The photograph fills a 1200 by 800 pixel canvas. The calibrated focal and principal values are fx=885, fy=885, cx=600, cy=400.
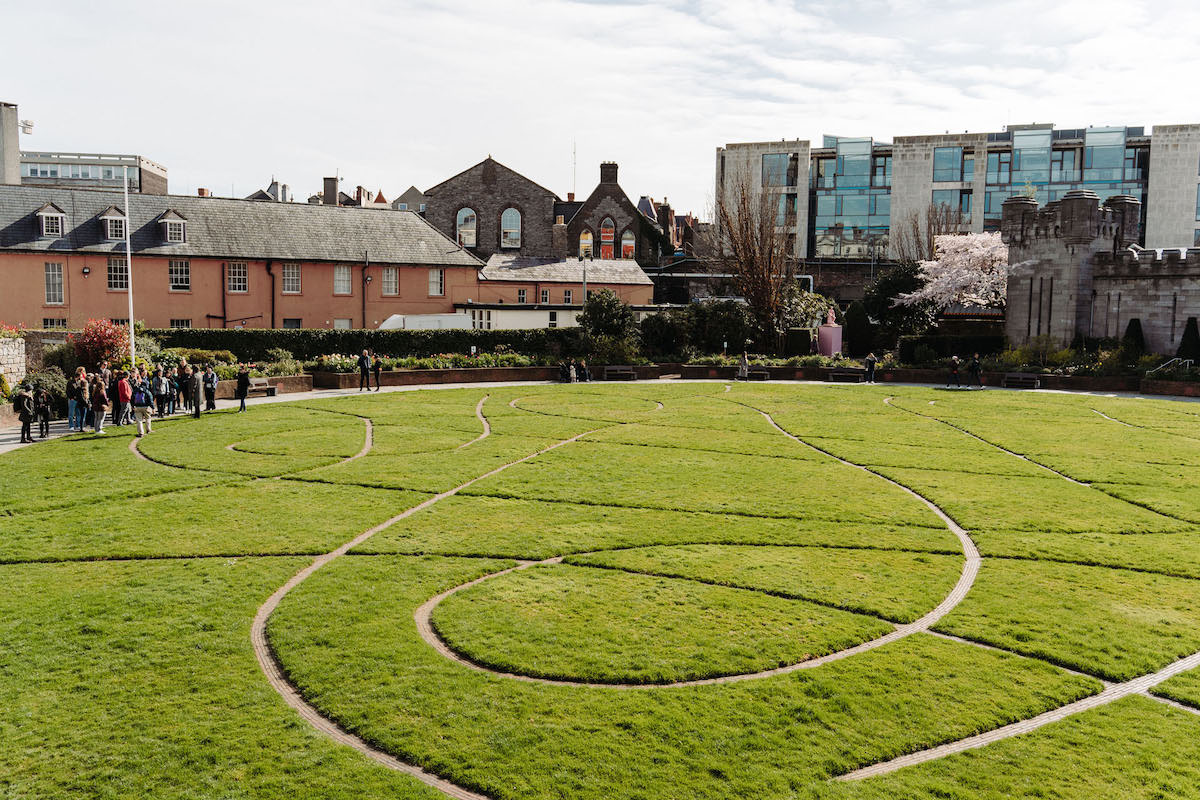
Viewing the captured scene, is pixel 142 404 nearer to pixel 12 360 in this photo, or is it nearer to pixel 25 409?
pixel 25 409

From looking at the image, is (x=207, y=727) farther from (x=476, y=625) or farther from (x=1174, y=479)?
(x=1174, y=479)

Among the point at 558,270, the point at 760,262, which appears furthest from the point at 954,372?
the point at 558,270

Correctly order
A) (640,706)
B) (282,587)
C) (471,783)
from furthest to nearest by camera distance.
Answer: (282,587), (640,706), (471,783)

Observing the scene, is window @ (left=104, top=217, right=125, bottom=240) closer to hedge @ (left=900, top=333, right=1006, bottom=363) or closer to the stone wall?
the stone wall

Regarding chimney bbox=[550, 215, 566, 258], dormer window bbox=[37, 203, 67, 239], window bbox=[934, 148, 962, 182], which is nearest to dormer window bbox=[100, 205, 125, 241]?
dormer window bbox=[37, 203, 67, 239]

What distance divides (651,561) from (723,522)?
110 inches

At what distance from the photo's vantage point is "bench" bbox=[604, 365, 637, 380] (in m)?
44.4

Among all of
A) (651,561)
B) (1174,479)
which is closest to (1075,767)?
(651,561)

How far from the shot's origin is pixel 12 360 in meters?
30.2

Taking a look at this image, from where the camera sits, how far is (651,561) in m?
14.2

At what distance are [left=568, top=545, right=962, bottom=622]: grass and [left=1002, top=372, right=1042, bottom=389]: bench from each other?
31232mm

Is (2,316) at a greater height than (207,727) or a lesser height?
greater

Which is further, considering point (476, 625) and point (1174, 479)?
point (1174, 479)

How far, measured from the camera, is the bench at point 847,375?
4526 cm
